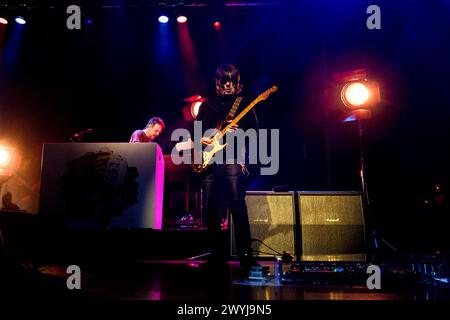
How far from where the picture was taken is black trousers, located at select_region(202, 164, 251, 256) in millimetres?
3016

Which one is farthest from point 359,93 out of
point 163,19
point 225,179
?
point 163,19

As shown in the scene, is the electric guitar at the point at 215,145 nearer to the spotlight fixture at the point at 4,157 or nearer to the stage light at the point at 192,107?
the stage light at the point at 192,107

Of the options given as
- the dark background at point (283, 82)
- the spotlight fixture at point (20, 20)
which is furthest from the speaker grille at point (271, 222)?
the spotlight fixture at point (20, 20)

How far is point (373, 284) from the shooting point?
90.6 inches

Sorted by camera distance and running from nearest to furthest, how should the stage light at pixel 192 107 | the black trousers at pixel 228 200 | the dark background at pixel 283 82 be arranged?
1. the black trousers at pixel 228 200
2. the dark background at pixel 283 82
3. the stage light at pixel 192 107

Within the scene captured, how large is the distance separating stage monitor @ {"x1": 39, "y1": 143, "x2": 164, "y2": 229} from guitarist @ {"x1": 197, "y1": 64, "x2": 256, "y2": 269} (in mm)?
1017

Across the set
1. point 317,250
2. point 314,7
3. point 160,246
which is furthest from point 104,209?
point 314,7

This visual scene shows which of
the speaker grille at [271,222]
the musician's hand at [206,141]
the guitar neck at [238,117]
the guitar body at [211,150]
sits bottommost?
the speaker grille at [271,222]

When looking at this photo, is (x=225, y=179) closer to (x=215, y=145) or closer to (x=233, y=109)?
(x=215, y=145)

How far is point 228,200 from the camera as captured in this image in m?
3.13

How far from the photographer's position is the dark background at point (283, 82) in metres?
5.18

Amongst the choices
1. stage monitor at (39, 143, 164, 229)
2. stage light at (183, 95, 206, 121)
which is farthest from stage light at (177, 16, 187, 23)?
stage monitor at (39, 143, 164, 229)

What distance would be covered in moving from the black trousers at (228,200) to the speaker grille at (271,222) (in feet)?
2.71

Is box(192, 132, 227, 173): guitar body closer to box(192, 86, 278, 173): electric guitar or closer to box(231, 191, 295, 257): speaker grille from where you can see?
box(192, 86, 278, 173): electric guitar
